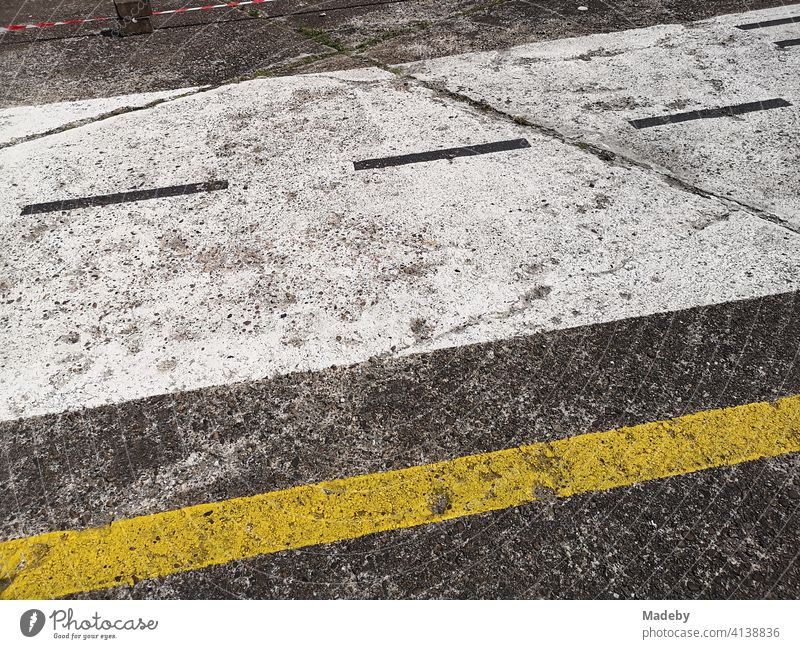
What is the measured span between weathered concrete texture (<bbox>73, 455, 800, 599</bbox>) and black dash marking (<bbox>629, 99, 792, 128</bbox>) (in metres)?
2.44

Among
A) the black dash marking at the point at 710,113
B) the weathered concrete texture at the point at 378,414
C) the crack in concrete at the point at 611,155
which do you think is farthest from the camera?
the black dash marking at the point at 710,113

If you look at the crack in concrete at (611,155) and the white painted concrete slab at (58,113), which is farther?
the white painted concrete slab at (58,113)

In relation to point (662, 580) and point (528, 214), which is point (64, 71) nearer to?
point (528, 214)

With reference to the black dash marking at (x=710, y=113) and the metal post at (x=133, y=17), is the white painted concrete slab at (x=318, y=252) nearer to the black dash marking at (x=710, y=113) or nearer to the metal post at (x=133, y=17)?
the black dash marking at (x=710, y=113)

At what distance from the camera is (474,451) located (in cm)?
219

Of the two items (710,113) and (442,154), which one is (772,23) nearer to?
(710,113)

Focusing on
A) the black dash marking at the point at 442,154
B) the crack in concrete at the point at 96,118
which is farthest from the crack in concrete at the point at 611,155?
the crack in concrete at the point at 96,118

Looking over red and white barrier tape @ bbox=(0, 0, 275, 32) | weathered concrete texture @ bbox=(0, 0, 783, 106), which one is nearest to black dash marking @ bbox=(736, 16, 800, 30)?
weathered concrete texture @ bbox=(0, 0, 783, 106)

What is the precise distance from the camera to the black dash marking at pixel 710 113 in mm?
3859

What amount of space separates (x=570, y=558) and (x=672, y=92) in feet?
10.8

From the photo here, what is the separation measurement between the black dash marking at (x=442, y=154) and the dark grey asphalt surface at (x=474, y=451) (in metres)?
1.47

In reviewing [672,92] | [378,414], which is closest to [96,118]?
[378,414]
